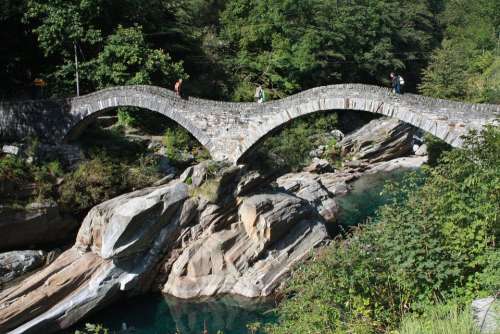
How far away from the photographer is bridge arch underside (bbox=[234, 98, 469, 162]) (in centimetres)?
1567

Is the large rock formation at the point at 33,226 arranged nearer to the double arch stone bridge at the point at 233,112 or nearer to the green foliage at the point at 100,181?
the green foliage at the point at 100,181

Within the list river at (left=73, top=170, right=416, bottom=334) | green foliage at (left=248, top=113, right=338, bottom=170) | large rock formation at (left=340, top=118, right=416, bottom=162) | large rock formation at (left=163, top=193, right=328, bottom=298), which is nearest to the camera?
river at (left=73, top=170, right=416, bottom=334)

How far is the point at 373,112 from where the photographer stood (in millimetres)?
16797

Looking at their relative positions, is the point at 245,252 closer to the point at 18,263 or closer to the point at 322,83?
the point at 18,263

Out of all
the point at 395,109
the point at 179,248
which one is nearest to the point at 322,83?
the point at 395,109

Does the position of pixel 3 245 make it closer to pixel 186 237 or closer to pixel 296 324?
pixel 186 237

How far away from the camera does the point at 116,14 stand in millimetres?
27500

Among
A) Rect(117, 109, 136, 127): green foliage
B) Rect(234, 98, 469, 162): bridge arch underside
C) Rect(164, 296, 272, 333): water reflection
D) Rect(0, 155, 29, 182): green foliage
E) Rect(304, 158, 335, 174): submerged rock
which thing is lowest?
Rect(164, 296, 272, 333): water reflection

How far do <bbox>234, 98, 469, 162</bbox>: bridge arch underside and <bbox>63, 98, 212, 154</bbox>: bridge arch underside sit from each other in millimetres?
1994

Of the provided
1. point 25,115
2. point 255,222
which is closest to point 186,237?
point 255,222

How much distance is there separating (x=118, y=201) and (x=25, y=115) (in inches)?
331

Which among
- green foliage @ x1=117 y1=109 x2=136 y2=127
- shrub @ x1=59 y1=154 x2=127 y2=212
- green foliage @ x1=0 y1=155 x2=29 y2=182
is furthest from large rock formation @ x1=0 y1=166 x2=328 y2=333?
green foliage @ x1=117 y1=109 x2=136 y2=127

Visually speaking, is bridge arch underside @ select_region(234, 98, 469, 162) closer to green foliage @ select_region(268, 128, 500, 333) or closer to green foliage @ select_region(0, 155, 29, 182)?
green foliage @ select_region(268, 128, 500, 333)

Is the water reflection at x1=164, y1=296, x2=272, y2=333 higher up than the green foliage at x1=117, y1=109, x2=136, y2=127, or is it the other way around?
the green foliage at x1=117, y1=109, x2=136, y2=127
